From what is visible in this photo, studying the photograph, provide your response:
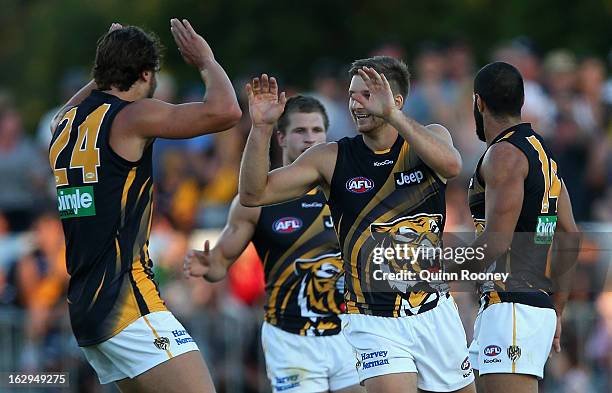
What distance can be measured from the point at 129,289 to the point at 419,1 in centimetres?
1696

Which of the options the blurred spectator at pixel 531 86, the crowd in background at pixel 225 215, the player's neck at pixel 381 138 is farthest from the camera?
the blurred spectator at pixel 531 86

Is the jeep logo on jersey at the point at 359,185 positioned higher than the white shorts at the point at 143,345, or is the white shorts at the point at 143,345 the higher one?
the jeep logo on jersey at the point at 359,185

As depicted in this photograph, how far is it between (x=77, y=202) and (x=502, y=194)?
2.68 m

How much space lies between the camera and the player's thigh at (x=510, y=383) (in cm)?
798

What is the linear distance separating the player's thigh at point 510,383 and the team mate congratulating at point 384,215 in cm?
28

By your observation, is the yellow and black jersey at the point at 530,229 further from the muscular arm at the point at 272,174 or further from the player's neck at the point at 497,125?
the muscular arm at the point at 272,174

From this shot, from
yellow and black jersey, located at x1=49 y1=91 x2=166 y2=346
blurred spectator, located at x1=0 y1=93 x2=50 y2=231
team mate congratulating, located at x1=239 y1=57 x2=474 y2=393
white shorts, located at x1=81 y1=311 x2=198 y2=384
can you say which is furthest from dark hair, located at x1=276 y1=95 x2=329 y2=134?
blurred spectator, located at x1=0 y1=93 x2=50 y2=231

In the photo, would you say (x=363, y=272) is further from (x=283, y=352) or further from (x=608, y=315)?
(x=608, y=315)

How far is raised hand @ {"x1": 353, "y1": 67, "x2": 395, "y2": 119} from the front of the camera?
7.96 m

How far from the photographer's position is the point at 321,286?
9.69 metres

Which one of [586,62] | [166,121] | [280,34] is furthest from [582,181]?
[280,34]

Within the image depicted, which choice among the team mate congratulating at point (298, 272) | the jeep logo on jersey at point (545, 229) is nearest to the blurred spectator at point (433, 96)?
the team mate congratulating at point (298, 272)

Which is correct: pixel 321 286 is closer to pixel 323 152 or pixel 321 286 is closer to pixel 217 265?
pixel 217 265

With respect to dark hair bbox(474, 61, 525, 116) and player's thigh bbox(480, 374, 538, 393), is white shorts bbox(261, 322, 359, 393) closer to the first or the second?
player's thigh bbox(480, 374, 538, 393)
